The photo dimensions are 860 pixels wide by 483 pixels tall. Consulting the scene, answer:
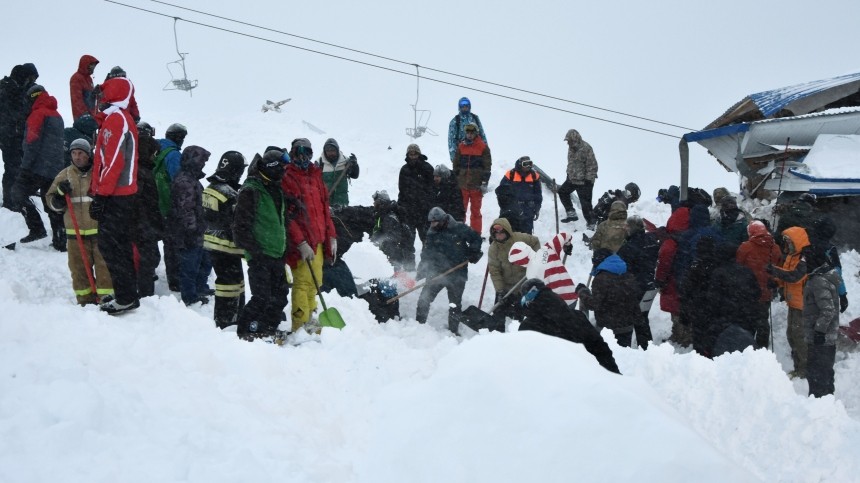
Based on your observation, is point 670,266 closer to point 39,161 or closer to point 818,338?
point 818,338

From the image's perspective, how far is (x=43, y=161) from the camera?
8.51 metres

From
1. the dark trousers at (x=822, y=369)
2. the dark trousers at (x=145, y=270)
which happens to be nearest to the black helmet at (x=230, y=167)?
the dark trousers at (x=145, y=270)

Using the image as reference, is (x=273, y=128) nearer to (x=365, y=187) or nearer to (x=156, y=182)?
(x=365, y=187)

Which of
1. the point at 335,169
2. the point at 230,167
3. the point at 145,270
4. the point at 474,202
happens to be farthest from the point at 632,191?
the point at 145,270

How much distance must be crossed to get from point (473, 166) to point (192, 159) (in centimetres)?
542

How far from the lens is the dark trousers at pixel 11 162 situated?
9.40m

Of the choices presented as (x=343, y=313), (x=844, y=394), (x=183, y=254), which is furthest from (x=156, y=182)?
(x=844, y=394)

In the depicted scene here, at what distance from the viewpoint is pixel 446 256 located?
911 centimetres

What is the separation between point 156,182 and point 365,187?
8.55 meters

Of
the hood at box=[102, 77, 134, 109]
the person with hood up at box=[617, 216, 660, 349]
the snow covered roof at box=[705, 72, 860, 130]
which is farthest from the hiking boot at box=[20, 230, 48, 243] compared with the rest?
the snow covered roof at box=[705, 72, 860, 130]

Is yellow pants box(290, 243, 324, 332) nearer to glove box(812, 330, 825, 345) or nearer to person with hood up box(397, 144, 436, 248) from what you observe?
person with hood up box(397, 144, 436, 248)

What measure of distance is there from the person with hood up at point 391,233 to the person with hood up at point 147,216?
386cm

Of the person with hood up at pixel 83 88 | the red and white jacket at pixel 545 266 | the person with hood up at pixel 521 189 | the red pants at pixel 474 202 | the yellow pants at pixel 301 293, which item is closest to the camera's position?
the yellow pants at pixel 301 293

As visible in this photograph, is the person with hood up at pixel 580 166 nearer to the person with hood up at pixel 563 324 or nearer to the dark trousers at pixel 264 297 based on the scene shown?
the person with hood up at pixel 563 324
